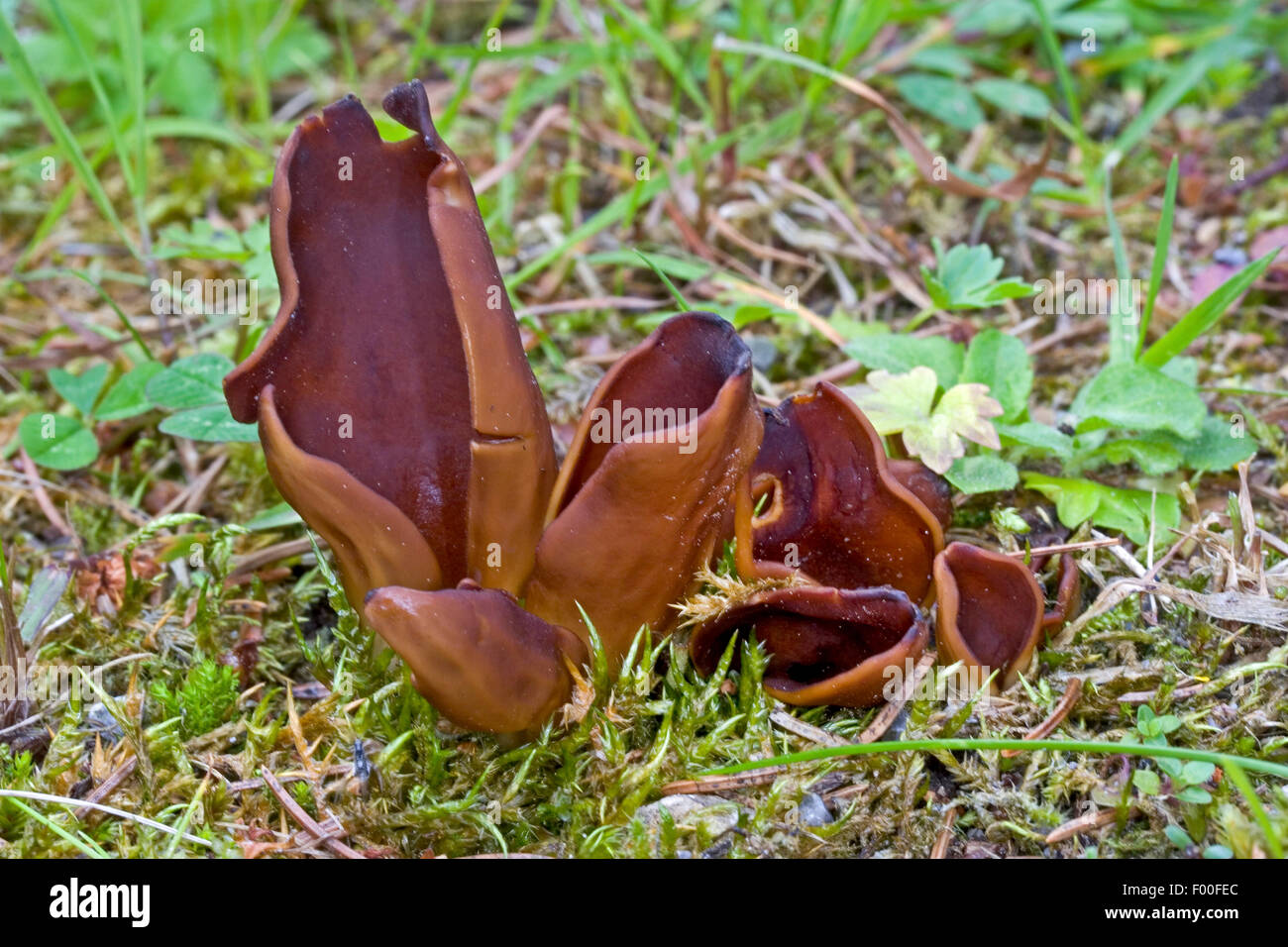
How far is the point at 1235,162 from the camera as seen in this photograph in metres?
4.64

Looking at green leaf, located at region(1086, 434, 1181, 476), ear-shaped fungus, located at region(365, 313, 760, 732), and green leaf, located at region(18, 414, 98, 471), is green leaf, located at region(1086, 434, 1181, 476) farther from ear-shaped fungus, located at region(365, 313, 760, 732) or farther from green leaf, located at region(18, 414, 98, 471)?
green leaf, located at region(18, 414, 98, 471)

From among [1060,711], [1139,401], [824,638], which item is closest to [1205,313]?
[1139,401]

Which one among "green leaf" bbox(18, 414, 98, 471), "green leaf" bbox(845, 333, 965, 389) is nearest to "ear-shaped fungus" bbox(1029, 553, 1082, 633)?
"green leaf" bbox(845, 333, 965, 389)

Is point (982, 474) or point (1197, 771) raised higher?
point (982, 474)

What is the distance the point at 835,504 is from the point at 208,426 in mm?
1798

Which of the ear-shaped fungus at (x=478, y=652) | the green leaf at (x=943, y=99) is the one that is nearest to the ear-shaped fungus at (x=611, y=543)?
the ear-shaped fungus at (x=478, y=652)

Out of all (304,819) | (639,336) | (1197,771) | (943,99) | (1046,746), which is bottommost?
(304,819)

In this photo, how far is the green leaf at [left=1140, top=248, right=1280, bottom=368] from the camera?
10.3 feet

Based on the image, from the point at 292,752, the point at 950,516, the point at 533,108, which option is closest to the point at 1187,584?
the point at 950,516

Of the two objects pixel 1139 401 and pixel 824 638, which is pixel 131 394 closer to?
pixel 824 638

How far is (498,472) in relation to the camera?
241cm

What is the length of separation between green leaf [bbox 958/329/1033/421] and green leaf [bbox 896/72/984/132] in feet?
5.56

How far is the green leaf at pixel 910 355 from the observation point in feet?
11.0
